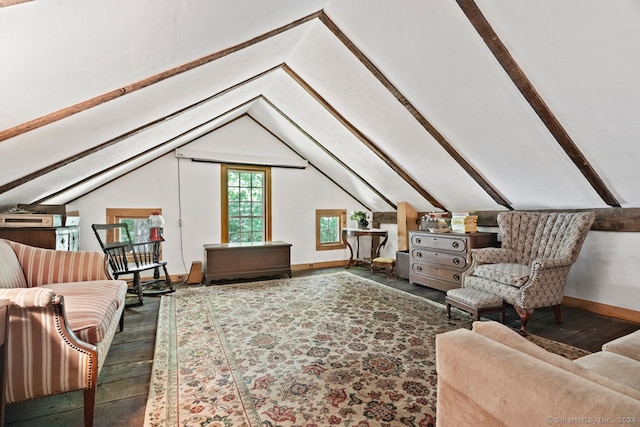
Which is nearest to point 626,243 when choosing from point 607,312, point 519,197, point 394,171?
point 607,312

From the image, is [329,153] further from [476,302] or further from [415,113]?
[476,302]

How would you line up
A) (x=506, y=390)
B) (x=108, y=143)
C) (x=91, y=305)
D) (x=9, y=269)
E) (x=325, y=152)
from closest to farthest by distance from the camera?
(x=506, y=390) → (x=91, y=305) → (x=9, y=269) → (x=108, y=143) → (x=325, y=152)

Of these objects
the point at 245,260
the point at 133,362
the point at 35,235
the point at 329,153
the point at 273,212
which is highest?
the point at 329,153

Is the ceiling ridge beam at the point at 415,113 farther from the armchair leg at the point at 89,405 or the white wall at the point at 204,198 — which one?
the armchair leg at the point at 89,405

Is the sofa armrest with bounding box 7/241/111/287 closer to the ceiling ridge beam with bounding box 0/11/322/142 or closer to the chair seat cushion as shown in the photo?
the ceiling ridge beam with bounding box 0/11/322/142

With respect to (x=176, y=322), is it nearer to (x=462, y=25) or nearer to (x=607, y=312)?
(x=462, y=25)

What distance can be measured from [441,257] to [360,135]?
202 cm

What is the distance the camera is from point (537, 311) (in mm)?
3285

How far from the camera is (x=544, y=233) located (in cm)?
316

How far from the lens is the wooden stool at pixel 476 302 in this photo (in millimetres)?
2660

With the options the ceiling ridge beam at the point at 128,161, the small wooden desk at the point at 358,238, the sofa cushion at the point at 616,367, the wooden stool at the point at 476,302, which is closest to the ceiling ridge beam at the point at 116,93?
the ceiling ridge beam at the point at 128,161

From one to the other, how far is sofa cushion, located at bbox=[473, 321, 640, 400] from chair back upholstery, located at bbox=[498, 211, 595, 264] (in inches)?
95.4

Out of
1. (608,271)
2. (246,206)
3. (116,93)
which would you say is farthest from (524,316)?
(246,206)

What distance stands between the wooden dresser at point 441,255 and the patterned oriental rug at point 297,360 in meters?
0.56
